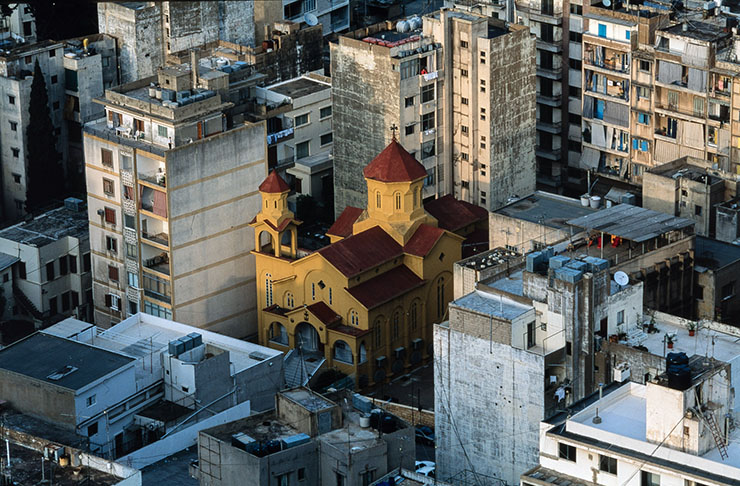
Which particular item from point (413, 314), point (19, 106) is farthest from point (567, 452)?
point (19, 106)

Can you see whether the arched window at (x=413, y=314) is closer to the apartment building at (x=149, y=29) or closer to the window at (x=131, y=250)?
the window at (x=131, y=250)

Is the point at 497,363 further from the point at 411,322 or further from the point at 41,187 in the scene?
the point at 41,187

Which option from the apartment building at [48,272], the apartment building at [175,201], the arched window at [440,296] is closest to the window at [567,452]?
the arched window at [440,296]

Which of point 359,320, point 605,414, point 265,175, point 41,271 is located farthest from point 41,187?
point 605,414

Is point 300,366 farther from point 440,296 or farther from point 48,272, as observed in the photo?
point 48,272

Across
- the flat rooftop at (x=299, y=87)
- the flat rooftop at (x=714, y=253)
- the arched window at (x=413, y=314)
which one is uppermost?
the flat rooftop at (x=299, y=87)

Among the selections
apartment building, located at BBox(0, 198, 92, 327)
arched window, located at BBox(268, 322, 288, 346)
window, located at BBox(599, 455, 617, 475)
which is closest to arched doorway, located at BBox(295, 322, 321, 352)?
arched window, located at BBox(268, 322, 288, 346)
